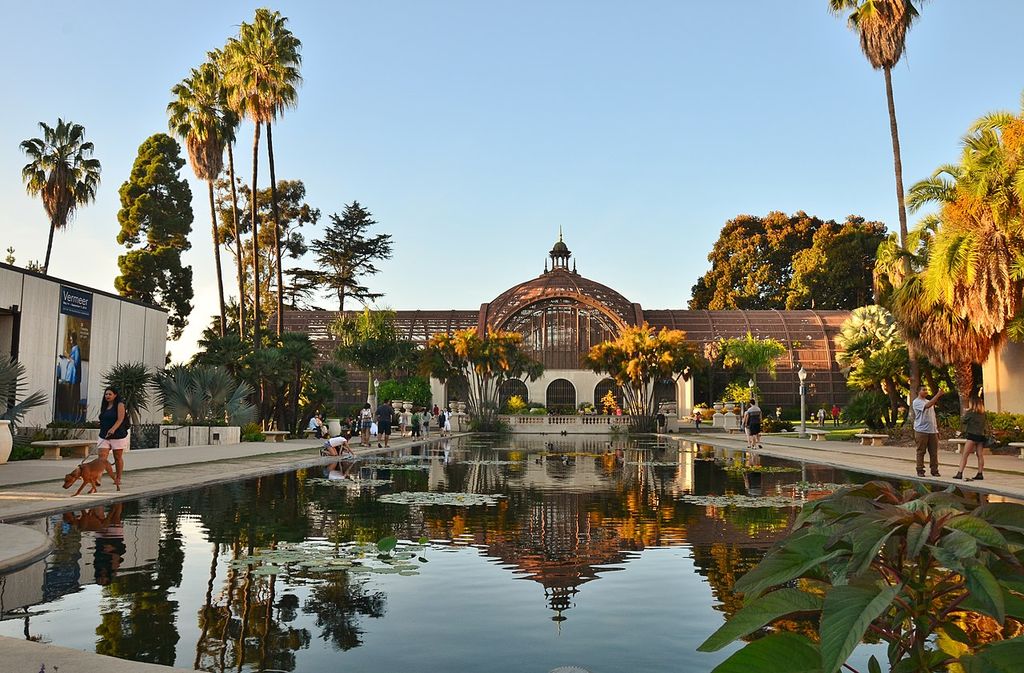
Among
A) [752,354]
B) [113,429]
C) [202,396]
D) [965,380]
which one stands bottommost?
[113,429]

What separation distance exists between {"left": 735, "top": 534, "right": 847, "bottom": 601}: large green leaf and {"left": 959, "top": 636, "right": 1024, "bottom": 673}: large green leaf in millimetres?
462

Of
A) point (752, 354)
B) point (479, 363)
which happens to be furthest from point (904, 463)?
point (752, 354)

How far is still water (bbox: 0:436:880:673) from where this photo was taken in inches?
228

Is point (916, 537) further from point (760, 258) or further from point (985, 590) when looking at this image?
point (760, 258)

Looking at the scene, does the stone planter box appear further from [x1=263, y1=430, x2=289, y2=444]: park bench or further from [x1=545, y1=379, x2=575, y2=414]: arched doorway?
[x1=545, y1=379, x2=575, y2=414]: arched doorway

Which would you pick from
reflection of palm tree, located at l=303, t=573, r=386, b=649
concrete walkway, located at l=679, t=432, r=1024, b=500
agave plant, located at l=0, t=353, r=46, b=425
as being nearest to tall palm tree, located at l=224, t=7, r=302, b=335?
agave plant, located at l=0, t=353, r=46, b=425

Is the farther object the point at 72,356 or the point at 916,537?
the point at 72,356

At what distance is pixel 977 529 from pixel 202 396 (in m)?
32.9

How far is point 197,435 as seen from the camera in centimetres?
3162

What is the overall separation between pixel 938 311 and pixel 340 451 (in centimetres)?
1956

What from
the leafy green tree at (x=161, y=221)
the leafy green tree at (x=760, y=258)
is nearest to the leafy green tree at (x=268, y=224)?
the leafy green tree at (x=161, y=221)

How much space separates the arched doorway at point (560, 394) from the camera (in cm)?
6831

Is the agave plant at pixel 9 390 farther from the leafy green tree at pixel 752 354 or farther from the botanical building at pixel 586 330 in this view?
the leafy green tree at pixel 752 354

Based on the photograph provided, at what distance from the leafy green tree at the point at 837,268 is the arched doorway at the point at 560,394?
79.7 feet
